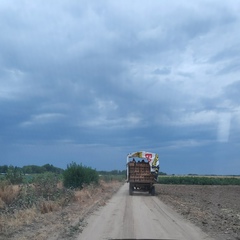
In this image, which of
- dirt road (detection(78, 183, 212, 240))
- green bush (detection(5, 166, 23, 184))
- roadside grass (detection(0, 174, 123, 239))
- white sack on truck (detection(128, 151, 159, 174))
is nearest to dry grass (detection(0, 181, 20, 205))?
roadside grass (detection(0, 174, 123, 239))

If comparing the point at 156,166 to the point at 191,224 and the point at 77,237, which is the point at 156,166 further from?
the point at 77,237

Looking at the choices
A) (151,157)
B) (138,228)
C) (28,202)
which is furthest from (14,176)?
(138,228)

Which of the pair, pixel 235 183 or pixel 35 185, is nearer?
pixel 35 185

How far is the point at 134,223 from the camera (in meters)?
19.0

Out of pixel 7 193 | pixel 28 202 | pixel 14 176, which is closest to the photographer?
pixel 28 202

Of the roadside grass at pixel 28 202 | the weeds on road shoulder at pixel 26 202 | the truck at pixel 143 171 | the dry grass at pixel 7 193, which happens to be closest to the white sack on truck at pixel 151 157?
the truck at pixel 143 171

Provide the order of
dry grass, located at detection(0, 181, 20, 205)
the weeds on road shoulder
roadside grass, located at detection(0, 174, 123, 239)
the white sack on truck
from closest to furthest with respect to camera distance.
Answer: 1. roadside grass, located at detection(0, 174, 123, 239)
2. the weeds on road shoulder
3. dry grass, located at detection(0, 181, 20, 205)
4. the white sack on truck

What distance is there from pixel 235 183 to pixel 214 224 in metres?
84.4

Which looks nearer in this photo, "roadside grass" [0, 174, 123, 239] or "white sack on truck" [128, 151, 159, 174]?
"roadside grass" [0, 174, 123, 239]

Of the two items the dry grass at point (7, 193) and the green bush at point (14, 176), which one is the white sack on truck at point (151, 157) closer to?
the green bush at point (14, 176)

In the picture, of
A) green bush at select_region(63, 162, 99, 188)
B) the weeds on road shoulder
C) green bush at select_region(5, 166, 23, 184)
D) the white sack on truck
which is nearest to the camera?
the weeds on road shoulder

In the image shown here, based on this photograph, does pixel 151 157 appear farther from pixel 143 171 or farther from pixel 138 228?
pixel 138 228

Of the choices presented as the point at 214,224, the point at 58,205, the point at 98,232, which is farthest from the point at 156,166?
the point at 98,232

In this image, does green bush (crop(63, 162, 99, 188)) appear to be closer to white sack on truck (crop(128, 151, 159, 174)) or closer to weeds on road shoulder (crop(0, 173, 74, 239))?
white sack on truck (crop(128, 151, 159, 174))
